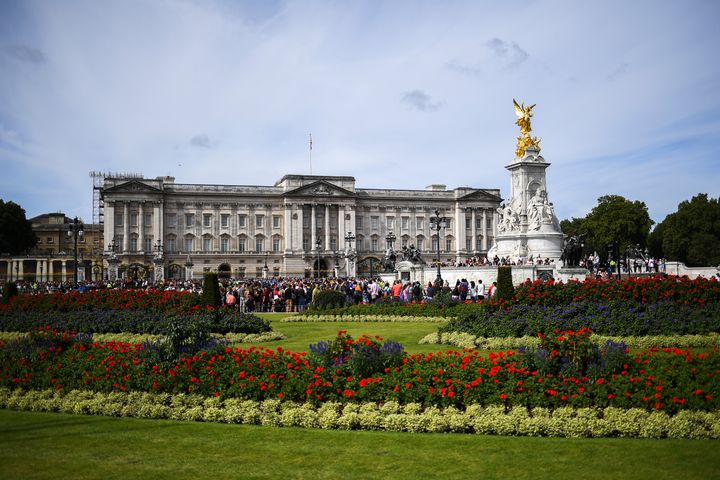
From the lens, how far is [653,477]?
6.34m

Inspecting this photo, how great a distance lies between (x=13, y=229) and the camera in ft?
269

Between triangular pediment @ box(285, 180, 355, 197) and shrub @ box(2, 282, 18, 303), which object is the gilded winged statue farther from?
triangular pediment @ box(285, 180, 355, 197)

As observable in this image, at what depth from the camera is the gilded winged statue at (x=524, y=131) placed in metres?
39.5

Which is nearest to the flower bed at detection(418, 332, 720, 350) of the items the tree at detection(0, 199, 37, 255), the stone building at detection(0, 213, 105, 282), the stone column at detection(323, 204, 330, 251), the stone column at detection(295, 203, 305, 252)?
the stone building at detection(0, 213, 105, 282)

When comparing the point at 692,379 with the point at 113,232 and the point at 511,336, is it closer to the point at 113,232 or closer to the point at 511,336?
the point at 511,336

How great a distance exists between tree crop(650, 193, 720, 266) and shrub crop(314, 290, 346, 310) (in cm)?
4876

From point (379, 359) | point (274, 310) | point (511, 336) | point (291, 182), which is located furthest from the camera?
point (291, 182)

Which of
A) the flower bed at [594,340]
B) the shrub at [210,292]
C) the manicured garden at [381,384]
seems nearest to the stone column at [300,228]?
the shrub at [210,292]

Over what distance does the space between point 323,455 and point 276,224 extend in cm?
7899

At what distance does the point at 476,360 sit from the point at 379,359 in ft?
4.66

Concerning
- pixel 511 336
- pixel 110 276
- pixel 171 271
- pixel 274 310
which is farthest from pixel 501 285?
pixel 171 271

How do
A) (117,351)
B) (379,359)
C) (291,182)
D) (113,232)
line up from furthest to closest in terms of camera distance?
(291,182), (113,232), (117,351), (379,359)

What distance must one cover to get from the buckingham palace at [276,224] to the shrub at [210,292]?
2198 inches

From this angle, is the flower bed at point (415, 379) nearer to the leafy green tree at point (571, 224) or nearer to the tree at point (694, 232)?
the tree at point (694, 232)
